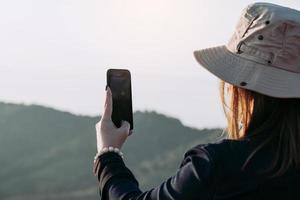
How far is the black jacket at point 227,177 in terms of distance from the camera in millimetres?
2066

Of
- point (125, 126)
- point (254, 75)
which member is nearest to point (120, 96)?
point (125, 126)

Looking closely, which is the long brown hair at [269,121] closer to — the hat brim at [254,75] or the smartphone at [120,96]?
the hat brim at [254,75]

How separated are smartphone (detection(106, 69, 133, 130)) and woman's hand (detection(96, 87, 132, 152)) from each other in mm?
29

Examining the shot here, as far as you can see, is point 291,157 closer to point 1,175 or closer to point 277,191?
point 277,191

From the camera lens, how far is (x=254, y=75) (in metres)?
2.14

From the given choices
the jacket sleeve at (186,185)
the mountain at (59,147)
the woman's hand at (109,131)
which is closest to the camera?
the jacket sleeve at (186,185)

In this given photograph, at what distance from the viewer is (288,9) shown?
2.18 meters

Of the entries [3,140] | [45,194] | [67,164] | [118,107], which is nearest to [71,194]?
[45,194]

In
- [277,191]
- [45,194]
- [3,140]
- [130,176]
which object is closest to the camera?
[277,191]

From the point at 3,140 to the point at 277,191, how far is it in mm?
22972

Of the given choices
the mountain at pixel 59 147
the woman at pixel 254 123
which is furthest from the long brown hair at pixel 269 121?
the mountain at pixel 59 147

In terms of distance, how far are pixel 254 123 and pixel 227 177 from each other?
0.55ft

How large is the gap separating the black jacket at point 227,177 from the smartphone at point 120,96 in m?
0.44

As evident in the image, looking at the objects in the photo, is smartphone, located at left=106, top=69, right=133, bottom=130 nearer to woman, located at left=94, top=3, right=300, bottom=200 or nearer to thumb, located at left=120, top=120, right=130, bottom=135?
thumb, located at left=120, top=120, right=130, bottom=135
